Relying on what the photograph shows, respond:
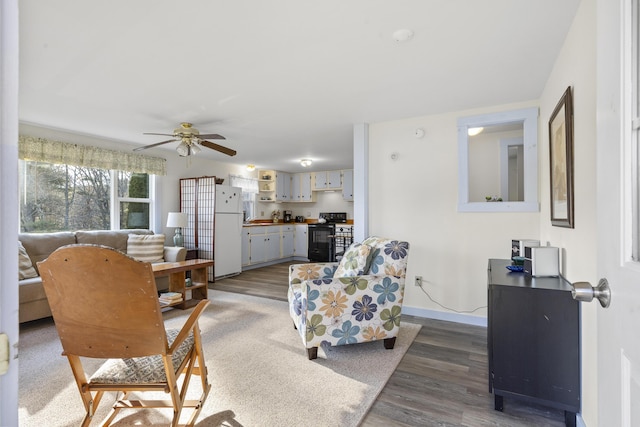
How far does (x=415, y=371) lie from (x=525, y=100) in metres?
2.69

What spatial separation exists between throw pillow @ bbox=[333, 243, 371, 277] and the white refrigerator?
9.94ft

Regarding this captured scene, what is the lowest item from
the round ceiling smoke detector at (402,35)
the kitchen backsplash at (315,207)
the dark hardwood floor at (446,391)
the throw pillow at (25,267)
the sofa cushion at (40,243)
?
the dark hardwood floor at (446,391)

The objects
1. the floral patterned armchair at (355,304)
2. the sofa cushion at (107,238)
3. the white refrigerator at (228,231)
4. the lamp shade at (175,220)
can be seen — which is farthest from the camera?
the white refrigerator at (228,231)

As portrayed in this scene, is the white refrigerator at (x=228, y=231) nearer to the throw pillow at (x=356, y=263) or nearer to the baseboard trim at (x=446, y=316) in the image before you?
the throw pillow at (x=356, y=263)

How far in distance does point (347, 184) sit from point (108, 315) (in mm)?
6308

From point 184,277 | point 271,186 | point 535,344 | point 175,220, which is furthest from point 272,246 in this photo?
point 535,344

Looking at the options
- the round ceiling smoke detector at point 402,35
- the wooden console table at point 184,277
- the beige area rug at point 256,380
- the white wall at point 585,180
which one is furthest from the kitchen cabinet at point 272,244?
the white wall at point 585,180

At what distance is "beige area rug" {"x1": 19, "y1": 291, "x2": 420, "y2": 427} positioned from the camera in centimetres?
175

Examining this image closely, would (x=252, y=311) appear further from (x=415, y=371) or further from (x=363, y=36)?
(x=363, y=36)

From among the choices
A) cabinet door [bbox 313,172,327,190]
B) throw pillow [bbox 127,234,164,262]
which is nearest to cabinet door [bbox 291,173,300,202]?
cabinet door [bbox 313,172,327,190]

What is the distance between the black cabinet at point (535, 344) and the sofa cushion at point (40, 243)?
4.53 m

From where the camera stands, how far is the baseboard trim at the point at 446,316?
3.22m

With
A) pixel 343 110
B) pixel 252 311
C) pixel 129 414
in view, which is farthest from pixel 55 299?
pixel 343 110

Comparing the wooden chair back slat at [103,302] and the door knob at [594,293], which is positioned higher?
the door knob at [594,293]
